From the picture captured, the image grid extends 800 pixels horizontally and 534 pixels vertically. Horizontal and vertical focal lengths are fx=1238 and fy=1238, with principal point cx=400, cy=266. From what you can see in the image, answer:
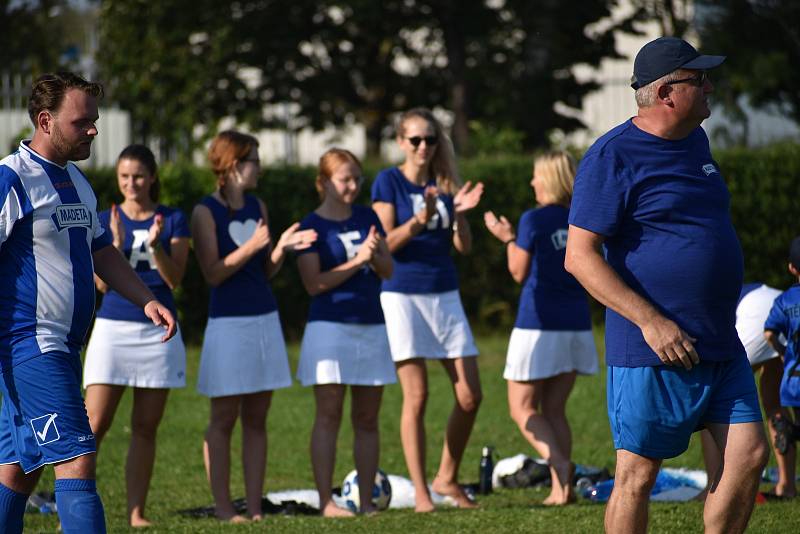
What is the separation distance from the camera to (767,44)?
73.2 feet

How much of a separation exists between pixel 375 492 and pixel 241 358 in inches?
55.4

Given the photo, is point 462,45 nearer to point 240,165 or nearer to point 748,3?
point 748,3

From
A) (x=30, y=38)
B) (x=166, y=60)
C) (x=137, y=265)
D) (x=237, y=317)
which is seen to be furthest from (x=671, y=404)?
(x=30, y=38)

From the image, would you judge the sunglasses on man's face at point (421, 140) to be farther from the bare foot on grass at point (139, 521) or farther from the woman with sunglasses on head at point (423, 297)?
the bare foot on grass at point (139, 521)

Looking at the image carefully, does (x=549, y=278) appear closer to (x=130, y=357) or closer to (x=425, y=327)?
(x=425, y=327)

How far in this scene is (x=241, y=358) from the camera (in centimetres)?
720

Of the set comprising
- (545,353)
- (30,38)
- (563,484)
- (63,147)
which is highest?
(30,38)

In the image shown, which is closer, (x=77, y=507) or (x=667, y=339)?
(x=667, y=339)

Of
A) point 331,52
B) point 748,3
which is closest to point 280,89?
point 331,52

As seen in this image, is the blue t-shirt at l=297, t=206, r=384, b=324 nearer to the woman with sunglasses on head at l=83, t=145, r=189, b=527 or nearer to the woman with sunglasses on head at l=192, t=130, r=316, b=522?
the woman with sunglasses on head at l=192, t=130, r=316, b=522

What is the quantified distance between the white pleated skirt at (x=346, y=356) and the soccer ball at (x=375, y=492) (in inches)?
28.3

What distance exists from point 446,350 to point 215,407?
1.48m

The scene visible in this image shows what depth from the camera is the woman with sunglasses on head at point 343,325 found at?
733cm

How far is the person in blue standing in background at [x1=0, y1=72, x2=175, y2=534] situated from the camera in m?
4.88
